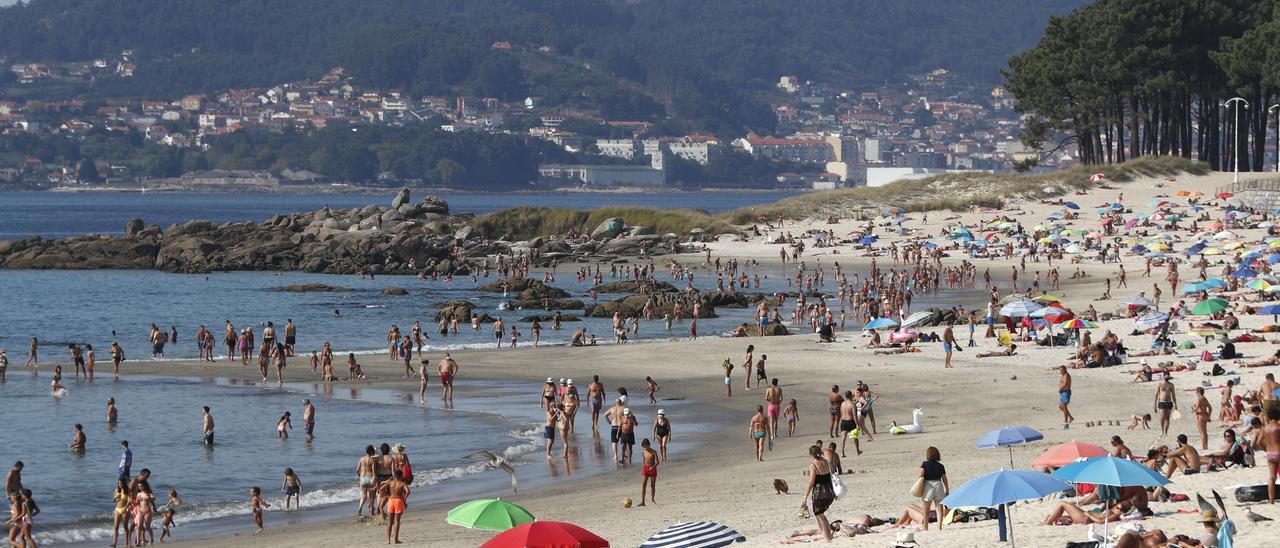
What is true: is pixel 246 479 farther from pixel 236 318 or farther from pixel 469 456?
pixel 236 318

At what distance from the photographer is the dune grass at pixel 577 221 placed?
85.1 m

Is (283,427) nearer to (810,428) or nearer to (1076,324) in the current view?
(810,428)

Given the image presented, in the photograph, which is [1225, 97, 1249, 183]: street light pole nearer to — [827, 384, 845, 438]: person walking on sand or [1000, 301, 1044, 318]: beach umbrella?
[1000, 301, 1044, 318]: beach umbrella

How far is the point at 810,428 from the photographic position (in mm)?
26469

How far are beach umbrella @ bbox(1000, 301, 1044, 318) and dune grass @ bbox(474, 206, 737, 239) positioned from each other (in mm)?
50137

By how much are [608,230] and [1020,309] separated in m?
51.3

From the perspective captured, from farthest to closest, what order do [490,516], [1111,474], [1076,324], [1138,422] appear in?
[1076,324]
[1138,422]
[490,516]
[1111,474]

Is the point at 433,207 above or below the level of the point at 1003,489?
above

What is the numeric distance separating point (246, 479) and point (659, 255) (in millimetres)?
52970

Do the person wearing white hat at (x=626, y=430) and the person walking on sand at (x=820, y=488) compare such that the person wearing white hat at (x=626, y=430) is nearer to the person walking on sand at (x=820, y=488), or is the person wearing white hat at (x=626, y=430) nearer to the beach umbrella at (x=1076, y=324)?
the person walking on sand at (x=820, y=488)

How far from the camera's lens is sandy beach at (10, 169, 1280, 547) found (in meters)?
17.5

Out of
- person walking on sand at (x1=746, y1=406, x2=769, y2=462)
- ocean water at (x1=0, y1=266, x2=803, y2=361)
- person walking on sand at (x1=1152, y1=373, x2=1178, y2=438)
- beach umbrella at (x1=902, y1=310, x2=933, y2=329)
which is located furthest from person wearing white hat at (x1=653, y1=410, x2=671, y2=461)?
beach umbrella at (x1=902, y1=310, x2=933, y2=329)

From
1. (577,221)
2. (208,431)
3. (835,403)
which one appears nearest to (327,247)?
(577,221)

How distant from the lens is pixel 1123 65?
79.1 meters
